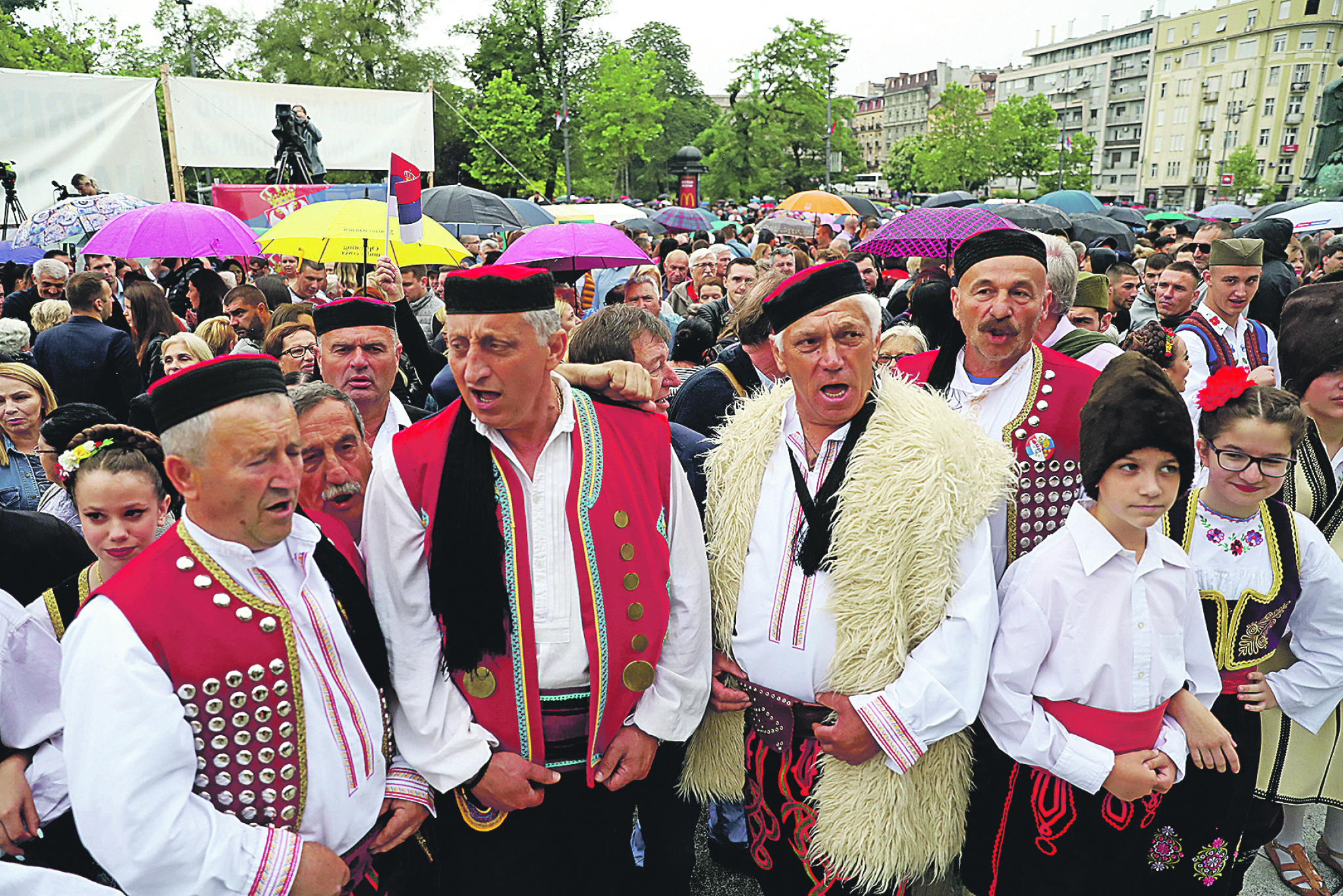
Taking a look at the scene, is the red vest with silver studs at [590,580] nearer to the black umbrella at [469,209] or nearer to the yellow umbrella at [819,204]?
the black umbrella at [469,209]

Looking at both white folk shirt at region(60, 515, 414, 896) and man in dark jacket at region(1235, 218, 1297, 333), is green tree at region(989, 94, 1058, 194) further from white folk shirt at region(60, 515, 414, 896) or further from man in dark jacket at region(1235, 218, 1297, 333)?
white folk shirt at region(60, 515, 414, 896)

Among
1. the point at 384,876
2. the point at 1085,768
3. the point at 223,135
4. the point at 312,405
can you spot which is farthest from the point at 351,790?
the point at 223,135

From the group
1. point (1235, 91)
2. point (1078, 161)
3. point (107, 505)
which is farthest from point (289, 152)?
point (1235, 91)

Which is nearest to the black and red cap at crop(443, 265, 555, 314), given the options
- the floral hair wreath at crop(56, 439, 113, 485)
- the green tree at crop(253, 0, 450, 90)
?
the floral hair wreath at crop(56, 439, 113, 485)

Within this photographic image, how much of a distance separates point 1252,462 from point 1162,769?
0.93 metres

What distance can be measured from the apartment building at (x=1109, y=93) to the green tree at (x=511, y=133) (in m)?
61.6

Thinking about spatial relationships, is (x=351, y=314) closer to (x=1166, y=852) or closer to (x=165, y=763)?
(x=165, y=763)

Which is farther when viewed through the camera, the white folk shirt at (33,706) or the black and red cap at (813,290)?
the black and red cap at (813,290)

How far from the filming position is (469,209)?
33.9 feet

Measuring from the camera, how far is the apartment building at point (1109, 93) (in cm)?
7806

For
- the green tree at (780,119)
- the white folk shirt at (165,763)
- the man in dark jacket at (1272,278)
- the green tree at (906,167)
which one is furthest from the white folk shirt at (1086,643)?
the green tree at (906,167)

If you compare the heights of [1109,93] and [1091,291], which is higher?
[1109,93]

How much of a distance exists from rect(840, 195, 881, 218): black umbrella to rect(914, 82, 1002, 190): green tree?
30.7 metres

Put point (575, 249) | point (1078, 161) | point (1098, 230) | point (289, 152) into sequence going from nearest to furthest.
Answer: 1. point (575, 249)
2. point (289, 152)
3. point (1098, 230)
4. point (1078, 161)
